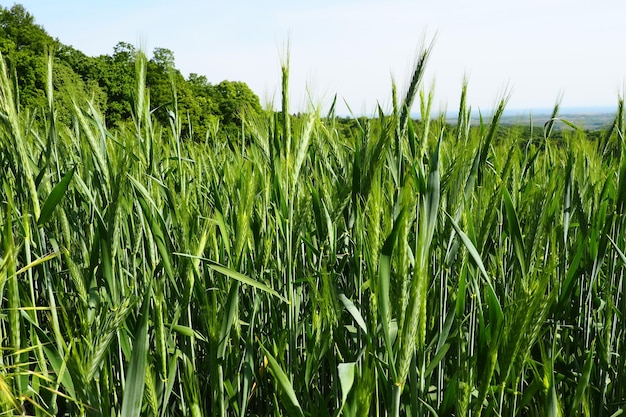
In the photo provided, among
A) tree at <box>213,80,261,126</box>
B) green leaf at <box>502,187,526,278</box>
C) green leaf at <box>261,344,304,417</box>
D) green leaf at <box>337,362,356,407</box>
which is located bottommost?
green leaf at <box>261,344,304,417</box>

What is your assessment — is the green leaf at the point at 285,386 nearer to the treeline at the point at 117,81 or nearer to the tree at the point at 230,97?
the treeline at the point at 117,81

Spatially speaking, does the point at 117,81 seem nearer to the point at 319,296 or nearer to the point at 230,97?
the point at 230,97

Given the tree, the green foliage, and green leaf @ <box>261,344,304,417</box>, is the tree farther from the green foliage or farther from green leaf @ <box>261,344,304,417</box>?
green leaf @ <box>261,344,304,417</box>

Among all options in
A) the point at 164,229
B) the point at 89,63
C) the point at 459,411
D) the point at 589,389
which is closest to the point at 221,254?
the point at 164,229

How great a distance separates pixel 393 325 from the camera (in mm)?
1018

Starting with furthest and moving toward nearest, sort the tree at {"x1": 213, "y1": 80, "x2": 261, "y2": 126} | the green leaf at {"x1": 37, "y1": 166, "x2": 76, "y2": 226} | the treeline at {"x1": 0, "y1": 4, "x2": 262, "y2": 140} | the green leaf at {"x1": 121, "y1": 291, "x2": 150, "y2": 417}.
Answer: the tree at {"x1": 213, "y1": 80, "x2": 261, "y2": 126}, the treeline at {"x1": 0, "y1": 4, "x2": 262, "y2": 140}, the green leaf at {"x1": 37, "y1": 166, "x2": 76, "y2": 226}, the green leaf at {"x1": 121, "y1": 291, "x2": 150, "y2": 417}

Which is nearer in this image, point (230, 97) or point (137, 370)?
point (137, 370)

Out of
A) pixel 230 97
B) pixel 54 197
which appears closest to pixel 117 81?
pixel 230 97

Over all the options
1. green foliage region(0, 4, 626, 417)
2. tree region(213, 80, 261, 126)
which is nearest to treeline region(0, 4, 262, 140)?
tree region(213, 80, 261, 126)

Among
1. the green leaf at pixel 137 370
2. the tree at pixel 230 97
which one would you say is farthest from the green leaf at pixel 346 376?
the tree at pixel 230 97

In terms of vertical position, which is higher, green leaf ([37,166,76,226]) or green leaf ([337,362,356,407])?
green leaf ([37,166,76,226])

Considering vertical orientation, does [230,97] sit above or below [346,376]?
above

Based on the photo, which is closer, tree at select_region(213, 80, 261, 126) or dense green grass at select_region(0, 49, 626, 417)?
dense green grass at select_region(0, 49, 626, 417)

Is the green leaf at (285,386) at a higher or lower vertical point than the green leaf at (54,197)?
lower
